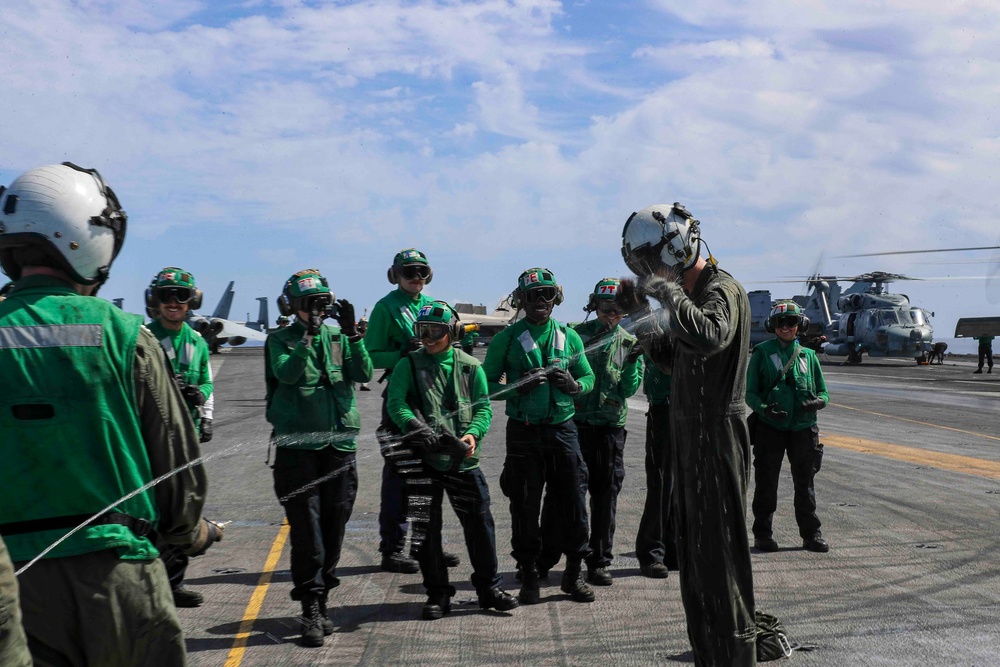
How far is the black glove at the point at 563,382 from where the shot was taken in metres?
6.93

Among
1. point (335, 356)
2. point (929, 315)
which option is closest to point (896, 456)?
point (335, 356)

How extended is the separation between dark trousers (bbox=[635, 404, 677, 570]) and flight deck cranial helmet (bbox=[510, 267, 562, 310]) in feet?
4.91

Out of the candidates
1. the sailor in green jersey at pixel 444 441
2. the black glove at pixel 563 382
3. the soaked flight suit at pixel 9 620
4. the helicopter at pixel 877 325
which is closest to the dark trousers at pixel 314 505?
the sailor in green jersey at pixel 444 441

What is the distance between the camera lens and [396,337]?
7832mm

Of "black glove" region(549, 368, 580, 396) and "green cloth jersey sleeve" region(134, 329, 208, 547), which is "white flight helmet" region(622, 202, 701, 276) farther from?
"black glove" region(549, 368, 580, 396)

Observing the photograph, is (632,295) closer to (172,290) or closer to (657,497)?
(657,497)

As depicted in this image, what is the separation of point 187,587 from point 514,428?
108 inches

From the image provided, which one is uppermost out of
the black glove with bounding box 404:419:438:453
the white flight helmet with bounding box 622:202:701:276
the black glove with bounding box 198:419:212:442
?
the white flight helmet with bounding box 622:202:701:276

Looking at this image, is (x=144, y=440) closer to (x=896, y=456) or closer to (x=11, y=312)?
(x=11, y=312)

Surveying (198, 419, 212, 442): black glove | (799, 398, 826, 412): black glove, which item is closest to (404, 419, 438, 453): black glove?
(198, 419, 212, 442): black glove

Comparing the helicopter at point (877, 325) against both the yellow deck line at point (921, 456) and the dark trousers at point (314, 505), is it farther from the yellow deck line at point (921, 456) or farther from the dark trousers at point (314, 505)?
the dark trousers at point (314, 505)

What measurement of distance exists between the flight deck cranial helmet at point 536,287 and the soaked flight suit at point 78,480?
4554 millimetres

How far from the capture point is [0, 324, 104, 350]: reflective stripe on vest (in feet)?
8.50

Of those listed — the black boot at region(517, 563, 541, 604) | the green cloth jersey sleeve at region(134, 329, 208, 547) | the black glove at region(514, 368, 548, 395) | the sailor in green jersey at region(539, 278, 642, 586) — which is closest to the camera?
the green cloth jersey sleeve at region(134, 329, 208, 547)
